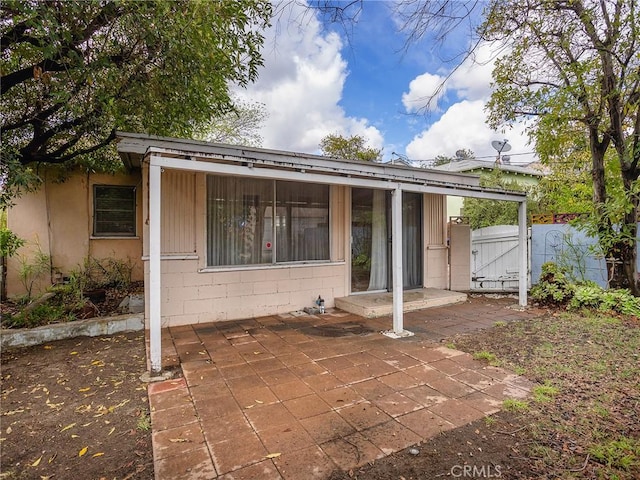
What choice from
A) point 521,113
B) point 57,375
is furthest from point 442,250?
point 57,375

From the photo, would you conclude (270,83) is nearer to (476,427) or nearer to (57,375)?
(57,375)

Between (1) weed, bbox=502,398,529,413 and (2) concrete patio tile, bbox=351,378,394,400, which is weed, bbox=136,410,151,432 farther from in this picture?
(1) weed, bbox=502,398,529,413

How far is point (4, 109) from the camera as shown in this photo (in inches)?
192

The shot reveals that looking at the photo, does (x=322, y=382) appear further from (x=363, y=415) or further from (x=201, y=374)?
(x=201, y=374)

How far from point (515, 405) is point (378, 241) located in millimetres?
4296

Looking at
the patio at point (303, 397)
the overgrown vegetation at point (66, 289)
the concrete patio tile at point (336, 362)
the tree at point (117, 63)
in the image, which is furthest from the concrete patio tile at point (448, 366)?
the overgrown vegetation at point (66, 289)

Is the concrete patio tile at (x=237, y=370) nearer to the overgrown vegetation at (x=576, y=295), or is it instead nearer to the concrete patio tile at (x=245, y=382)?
the concrete patio tile at (x=245, y=382)

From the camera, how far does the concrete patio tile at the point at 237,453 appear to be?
207cm

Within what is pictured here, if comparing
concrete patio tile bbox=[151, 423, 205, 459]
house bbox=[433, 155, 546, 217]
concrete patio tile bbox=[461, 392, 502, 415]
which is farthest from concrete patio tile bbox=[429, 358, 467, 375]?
house bbox=[433, 155, 546, 217]

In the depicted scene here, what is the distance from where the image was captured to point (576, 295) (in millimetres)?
5957

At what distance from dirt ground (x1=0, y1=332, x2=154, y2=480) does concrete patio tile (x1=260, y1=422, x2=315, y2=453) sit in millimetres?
732

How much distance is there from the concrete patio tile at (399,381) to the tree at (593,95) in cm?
425

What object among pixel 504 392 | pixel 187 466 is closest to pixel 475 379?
pixel 504 392

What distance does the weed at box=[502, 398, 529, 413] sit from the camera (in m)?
2.74
